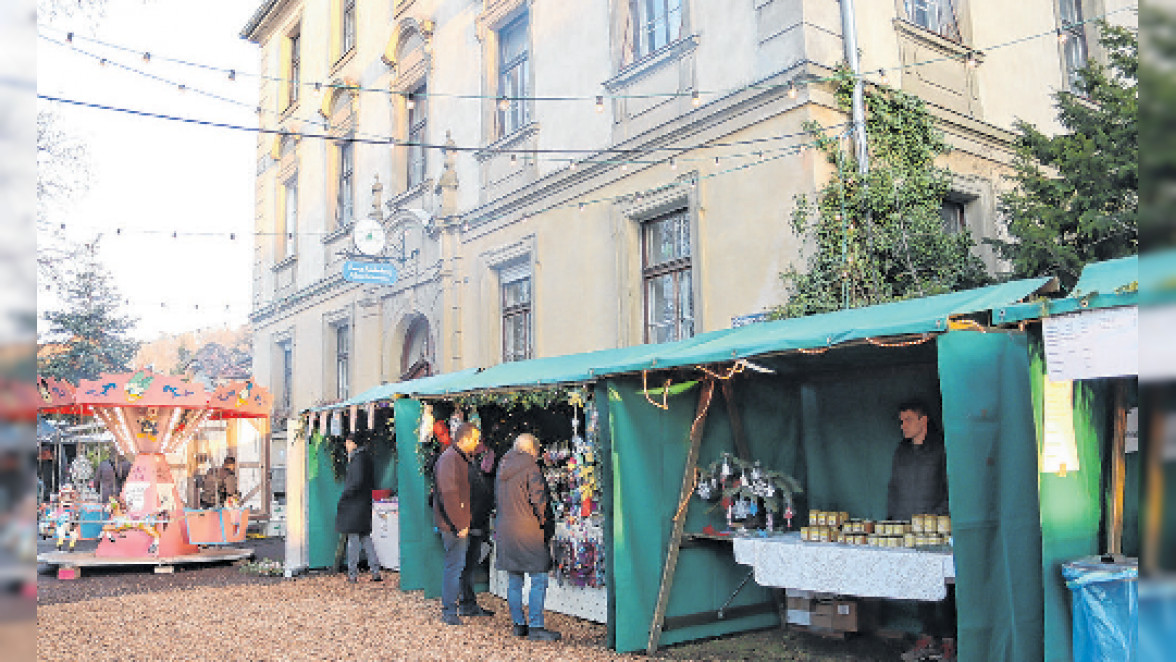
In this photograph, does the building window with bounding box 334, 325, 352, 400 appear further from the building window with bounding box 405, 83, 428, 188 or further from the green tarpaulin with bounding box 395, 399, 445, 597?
the green tarpaulin with bounding box 395, 399, 445, 597

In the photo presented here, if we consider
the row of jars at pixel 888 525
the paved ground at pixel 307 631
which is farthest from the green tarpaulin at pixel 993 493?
the paved ground at pixel 307 631

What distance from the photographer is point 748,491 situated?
7.28 meters

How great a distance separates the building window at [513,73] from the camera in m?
14.1

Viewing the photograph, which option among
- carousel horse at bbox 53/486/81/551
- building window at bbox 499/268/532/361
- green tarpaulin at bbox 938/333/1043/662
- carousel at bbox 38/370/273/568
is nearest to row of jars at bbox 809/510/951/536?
green tarpaulin at bbox 938/333/1043/662

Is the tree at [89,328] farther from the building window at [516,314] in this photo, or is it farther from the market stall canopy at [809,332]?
the market stall canopy at [809,332]

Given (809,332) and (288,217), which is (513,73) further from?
(288,217)

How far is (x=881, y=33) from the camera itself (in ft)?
34.1

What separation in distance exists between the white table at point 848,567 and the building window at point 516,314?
7.53m

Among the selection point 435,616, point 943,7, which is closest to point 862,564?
point 435,616

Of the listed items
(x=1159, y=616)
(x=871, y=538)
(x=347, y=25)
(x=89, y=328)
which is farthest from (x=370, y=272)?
(x=89, y=328)

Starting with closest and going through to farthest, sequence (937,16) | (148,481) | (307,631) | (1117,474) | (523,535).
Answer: (1117,474)
(523,535)
(307,631)
(937,16)
(148,481)

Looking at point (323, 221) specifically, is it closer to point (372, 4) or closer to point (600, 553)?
point (372, 4)

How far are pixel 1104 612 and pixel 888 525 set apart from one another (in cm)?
182

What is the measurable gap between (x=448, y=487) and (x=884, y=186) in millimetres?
5482
